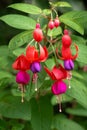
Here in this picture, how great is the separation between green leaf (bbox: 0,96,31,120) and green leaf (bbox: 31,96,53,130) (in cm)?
4

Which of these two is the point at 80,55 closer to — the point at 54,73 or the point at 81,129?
the point at 54,73

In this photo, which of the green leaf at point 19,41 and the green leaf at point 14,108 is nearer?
the green leaf at point 19,41

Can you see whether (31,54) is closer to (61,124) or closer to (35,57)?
(35,57)

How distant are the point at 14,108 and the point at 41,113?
0.13 m

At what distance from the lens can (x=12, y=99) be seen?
2.03 metres

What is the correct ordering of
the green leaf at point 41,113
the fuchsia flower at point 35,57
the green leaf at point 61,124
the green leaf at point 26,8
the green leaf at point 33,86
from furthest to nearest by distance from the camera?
the green leaf at point 61,124 < the green leaf at point 41,113 < the green leaf at point 26,8 < the green leaf at point 33,86 < the fuchsia flower at point 35,57

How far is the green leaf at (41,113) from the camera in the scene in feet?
6.57

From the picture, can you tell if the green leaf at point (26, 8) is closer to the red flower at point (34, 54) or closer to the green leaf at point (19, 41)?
the green leaf at point (19, 41)

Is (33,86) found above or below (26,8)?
below

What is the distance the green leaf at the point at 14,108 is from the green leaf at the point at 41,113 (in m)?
0.04

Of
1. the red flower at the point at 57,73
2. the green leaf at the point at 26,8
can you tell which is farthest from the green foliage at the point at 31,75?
the red flower at the point at 57,73

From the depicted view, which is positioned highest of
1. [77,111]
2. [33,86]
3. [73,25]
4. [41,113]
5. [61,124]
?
[73,25]

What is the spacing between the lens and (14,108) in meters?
2.00

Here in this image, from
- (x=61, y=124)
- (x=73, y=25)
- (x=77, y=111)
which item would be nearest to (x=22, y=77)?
(x=73, y=25)
